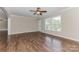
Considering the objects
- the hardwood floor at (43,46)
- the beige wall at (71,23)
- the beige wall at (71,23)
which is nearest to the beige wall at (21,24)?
the hardwood floor at (43,46)

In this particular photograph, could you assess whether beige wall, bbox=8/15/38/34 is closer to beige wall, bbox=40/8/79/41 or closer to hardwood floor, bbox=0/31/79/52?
hardwood floor, bbox=0/31/79/52

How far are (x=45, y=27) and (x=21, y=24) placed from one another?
114 inches

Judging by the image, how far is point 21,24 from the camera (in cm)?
1275

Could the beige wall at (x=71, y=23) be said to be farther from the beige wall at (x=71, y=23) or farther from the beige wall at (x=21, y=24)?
the beige wall at (x=21, y=24)

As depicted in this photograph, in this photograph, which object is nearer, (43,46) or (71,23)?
(43,46)

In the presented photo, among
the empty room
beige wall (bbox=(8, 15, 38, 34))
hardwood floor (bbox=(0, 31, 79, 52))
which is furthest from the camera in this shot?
beige wall (bbox=(8, 15, 38, 34))

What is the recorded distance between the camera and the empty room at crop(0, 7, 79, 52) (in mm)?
4995

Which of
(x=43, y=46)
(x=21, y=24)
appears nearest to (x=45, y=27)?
(x=21, y=24)

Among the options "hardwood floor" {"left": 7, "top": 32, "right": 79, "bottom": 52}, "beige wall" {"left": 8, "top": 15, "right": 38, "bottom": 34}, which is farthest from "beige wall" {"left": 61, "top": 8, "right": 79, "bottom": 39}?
"beige wall" {"left": 8, "top": 15, "right": 38, "bottom": 34}

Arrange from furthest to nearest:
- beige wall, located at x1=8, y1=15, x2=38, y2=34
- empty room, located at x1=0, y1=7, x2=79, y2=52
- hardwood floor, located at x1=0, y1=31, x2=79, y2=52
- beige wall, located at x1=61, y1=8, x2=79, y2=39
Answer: beige wall, located at x1=8, y1=15, x2=38, y2=34, beige wall, located at x1=61, y1=8, x2=79, y2=39, empty room, located at x1=0, y1=7, x2=79, y2=52, hardwood floor, located at x1=0, y1=31, x2=79, y2=52

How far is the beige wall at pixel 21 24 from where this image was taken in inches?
443

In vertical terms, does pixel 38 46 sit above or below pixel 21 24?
below

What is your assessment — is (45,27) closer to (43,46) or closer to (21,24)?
(21,24)
